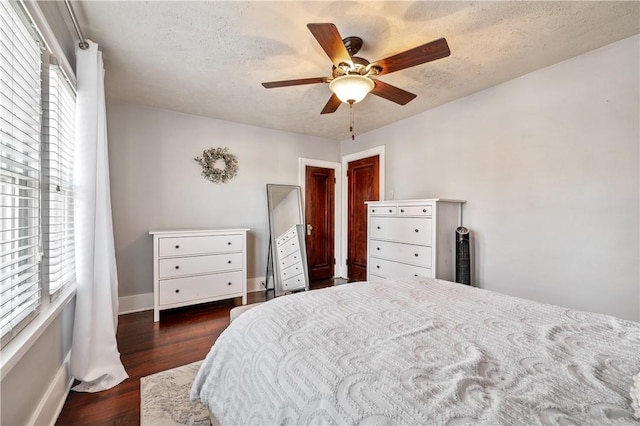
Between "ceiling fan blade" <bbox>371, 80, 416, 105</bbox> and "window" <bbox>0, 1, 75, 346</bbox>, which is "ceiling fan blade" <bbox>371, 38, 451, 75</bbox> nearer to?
"ceiling fan blade" <bbox>371, 80, 416, 105</bbox>

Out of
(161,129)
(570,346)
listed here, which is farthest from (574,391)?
(161,129)

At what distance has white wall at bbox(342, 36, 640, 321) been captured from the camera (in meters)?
2.00

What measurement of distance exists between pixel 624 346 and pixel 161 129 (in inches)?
161

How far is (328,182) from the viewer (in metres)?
4.63

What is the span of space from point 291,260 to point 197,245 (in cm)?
132

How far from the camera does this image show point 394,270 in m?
3.25

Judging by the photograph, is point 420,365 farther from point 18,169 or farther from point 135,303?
point 135,303

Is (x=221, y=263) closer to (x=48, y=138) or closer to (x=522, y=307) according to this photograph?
(x=48, y=138)

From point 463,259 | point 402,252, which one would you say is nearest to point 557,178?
point 463,259

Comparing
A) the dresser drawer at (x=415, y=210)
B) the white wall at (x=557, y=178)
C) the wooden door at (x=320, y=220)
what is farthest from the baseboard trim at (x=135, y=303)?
the white wall at (x=557, y=178)

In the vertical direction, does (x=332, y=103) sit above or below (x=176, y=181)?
above

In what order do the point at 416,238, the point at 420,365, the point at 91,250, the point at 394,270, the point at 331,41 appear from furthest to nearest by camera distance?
the point at 394,270
the point at 416,238
the point at 91,250
the point at 331,41
the point at 420,365

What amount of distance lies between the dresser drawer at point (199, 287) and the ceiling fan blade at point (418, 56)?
8.89 ft

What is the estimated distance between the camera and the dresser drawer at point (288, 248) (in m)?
3.89
